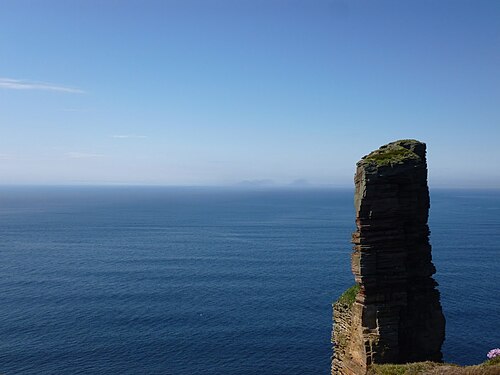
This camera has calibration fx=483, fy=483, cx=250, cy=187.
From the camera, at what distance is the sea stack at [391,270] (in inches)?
1277

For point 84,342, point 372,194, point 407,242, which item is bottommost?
point 84,342

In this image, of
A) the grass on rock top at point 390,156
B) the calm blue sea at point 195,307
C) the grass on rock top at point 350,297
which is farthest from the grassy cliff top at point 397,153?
the calm blue sea at point 195,307

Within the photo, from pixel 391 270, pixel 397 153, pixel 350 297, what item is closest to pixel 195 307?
pixel 350 297

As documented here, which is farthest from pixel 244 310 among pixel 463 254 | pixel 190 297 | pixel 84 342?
pixel 463 254

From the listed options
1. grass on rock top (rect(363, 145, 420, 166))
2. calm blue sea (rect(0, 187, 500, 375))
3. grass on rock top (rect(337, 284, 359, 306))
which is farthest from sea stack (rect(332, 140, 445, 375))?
calm blue sea (rect(0, 187, 500, 375))

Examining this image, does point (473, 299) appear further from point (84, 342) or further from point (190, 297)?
point (84, 342)

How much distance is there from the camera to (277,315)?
98.2 meters

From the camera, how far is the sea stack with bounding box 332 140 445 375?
32438 millimetres

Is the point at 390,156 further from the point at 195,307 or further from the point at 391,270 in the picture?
the point at 195,307

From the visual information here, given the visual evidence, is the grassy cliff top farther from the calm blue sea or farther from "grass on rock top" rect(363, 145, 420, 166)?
the calm blue sea

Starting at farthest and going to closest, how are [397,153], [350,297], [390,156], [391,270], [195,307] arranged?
[195,307], [350,297], [397,153], [390,156], [391,270]

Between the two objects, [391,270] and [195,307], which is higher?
[391,270]

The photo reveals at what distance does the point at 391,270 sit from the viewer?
1309 inches

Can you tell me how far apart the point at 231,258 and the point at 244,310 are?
175 feet
